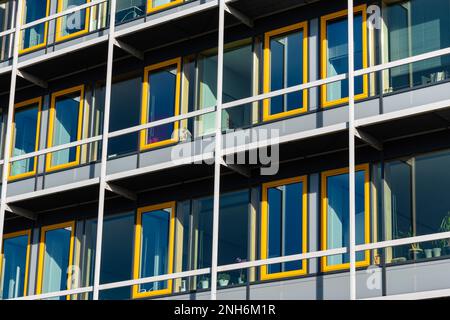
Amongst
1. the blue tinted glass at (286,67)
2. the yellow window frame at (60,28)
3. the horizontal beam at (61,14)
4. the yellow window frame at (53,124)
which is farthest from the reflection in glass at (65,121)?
the blue tinted glass at (286,67)

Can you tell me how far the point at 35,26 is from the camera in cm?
3109

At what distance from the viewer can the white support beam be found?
28656 mm

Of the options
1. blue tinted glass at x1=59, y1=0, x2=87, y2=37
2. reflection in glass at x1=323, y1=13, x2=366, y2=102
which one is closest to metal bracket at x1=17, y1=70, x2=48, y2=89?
blue tinted glass at x1=59, y1=0, x2=87, y2=37

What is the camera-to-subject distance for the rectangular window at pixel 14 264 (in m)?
29.3

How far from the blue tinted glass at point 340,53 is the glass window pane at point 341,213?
1847 mm

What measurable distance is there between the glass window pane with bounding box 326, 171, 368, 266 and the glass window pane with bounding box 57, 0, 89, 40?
8.54 metres

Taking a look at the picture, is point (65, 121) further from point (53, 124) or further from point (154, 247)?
point (154, 247)

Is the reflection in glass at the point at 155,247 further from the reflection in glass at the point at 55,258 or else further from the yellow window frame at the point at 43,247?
the reflection in glass at the point at 55,258

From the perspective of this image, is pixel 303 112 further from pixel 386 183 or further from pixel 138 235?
pixel 138 235

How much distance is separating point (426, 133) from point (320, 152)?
7.98 ft

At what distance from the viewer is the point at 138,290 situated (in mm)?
26859

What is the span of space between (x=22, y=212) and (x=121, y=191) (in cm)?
312

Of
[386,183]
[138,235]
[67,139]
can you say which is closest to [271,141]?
[386,183]

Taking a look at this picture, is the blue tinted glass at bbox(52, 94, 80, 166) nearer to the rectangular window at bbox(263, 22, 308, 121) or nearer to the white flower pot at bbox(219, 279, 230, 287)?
the rectangular window at bbox(263, 22, 308, 121)
